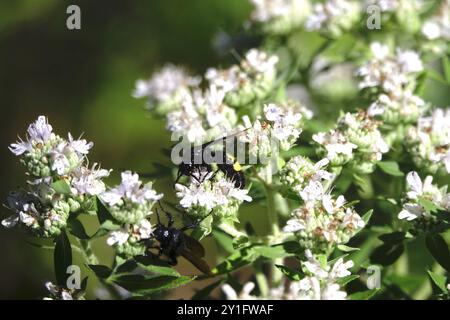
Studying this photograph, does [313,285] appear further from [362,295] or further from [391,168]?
[391,168]

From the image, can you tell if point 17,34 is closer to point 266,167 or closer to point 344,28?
point 344,28

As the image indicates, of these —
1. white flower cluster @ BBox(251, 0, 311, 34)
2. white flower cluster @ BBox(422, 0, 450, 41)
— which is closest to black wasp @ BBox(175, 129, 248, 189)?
white flower cluster @ BBox(251, 0, 311, 34)

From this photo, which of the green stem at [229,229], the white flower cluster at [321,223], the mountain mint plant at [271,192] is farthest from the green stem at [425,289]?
the green stem at [229,229]

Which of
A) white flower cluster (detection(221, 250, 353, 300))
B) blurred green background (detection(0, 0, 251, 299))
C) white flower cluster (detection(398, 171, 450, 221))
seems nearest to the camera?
white flower cluster (detection(221, 250, 353, 300))

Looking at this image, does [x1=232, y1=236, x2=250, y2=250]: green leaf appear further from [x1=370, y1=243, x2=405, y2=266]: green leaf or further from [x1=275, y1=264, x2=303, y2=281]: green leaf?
[x1=370, y1=243, x2=405, y2=266]: green leaf

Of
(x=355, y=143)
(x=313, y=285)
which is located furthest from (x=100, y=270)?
(x=355, y=143)
